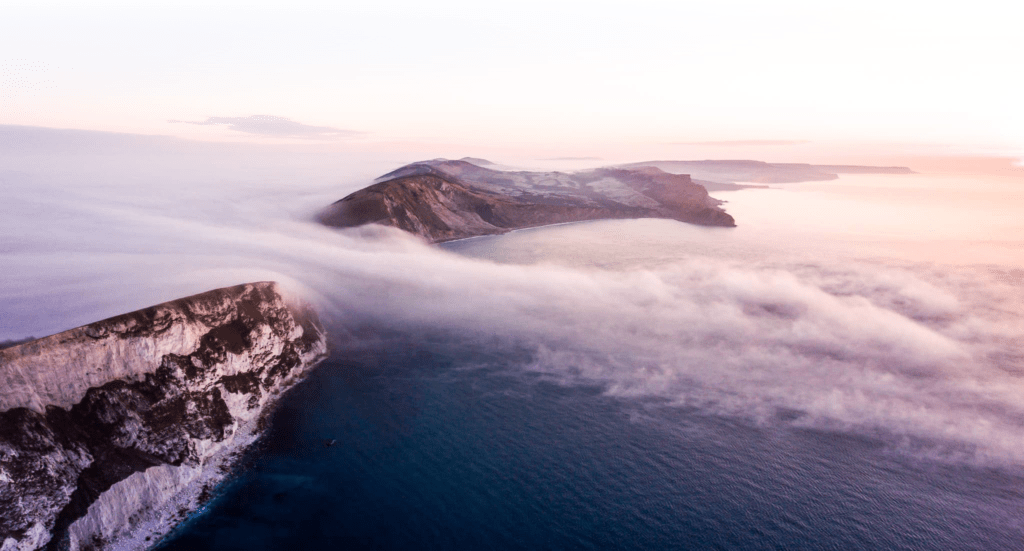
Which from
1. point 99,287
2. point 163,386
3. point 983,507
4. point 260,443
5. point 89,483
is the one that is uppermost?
point 99,287

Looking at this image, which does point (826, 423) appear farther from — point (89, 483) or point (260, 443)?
point (89, 483)

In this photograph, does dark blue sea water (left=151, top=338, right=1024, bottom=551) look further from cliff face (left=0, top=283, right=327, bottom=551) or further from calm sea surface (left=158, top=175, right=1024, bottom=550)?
cliff face (left=0, top=283, right=327, bottom=551)

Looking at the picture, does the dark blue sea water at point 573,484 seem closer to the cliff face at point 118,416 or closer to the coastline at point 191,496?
the coastline at point 191,496

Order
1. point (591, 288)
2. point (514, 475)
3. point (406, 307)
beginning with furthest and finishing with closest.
→ 1. point (591, 288)
2. point (406, 307)
3. point (514, 475)

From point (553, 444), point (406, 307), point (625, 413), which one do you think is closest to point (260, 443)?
point (553, 444)

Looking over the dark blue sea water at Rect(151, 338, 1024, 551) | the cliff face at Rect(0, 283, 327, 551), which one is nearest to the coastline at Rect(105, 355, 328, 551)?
the cliff face at Rect(0, 283, 327, 551)

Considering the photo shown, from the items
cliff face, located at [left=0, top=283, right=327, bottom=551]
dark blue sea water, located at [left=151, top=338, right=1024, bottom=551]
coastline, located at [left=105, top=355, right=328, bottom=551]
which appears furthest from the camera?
dark blue sea water, located at [left=151, top=338, right=1024, bottom=551]
